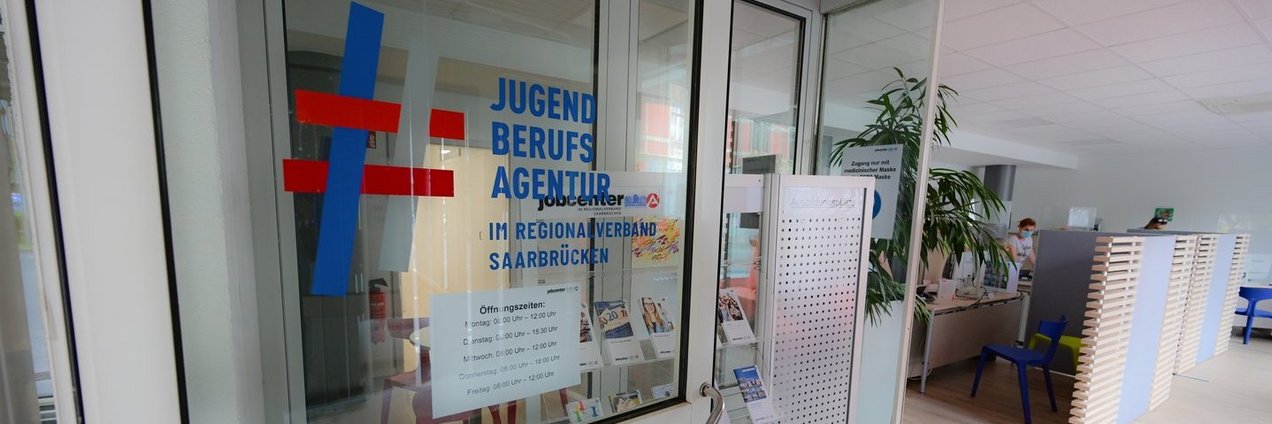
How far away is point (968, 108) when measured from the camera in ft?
17.1

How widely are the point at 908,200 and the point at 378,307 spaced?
2110 mm

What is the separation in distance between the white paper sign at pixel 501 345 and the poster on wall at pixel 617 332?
7.2 inches

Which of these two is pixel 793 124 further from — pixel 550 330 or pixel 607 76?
pixel 550 330

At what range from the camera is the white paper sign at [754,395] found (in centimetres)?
136

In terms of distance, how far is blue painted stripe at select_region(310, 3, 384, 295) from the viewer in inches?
29.3

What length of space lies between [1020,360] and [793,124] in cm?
317

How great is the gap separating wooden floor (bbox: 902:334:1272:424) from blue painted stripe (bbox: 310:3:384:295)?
4037mm

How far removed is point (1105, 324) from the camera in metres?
3.07

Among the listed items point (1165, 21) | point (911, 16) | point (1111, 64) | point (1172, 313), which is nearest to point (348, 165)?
point (911, 16)

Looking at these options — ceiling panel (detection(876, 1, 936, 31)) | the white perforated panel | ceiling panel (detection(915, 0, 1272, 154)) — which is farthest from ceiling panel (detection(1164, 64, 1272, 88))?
the white perforated panel

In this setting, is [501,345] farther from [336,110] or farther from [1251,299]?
[1251,299]

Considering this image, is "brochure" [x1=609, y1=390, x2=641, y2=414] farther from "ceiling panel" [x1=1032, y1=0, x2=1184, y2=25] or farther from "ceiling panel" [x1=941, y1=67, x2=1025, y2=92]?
"ceiling panel" [x1=941, y1=67, x2=1025, y2=92]

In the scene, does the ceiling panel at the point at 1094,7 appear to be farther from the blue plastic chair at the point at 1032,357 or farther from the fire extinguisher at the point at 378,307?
the fire extinguisher at the point at 378,307

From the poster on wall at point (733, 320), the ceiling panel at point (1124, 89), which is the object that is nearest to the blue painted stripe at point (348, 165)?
the poster on wall at point (733, 320)
